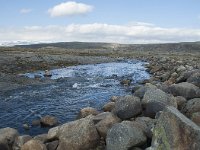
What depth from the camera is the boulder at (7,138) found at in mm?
15143

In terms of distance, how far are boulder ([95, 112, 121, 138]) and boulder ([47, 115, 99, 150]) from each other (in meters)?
0.34

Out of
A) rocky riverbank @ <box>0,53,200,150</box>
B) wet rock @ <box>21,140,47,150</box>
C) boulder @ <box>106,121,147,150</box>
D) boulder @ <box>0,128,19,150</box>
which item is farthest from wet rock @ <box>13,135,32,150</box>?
boulder @ <box>106,121,147,150</box>

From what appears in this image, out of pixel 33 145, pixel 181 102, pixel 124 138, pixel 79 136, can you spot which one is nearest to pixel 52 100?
pixel 181 102

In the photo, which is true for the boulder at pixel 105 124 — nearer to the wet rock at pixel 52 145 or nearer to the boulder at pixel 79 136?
the boulder at pixel 79 136

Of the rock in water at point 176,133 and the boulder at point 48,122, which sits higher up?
the rock in water at point 176,133

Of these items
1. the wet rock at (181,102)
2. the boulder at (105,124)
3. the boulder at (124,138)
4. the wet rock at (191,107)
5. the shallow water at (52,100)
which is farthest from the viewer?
the shallow water at (52,100)

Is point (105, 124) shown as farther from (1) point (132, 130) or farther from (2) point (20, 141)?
(2) point (20, 141)

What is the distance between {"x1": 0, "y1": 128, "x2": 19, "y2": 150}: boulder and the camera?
15.1 m

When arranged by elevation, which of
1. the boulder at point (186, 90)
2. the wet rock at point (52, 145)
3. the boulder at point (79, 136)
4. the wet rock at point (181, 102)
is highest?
the boulder at point (186, 90)

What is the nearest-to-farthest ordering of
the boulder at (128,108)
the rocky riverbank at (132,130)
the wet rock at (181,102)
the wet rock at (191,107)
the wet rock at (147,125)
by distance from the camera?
the rocky riverbank at (132,130) → the wet rock at (147,125) → the wet rock at (191,107) → the boulder at (128,108) → the wet rock at (181,102)

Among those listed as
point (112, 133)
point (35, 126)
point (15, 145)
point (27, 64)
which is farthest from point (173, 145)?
point (27, 64)

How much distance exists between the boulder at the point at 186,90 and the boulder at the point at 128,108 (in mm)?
3744

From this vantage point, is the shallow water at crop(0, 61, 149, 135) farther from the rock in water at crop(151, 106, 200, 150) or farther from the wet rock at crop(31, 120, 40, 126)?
the rock in water at crop(151, 106, 200, 150)

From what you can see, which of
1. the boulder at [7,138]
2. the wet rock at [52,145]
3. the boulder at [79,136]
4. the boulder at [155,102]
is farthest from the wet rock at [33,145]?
the boulder at [155,102]
